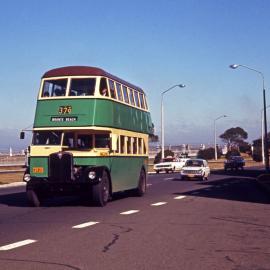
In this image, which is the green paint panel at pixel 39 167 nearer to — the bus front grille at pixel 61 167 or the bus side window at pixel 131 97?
the bus front grille at pixel 61 167

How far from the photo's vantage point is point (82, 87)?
20422 millimetres

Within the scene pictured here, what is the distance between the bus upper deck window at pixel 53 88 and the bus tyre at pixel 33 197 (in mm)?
3254

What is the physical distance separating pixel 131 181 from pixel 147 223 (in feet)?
29.1

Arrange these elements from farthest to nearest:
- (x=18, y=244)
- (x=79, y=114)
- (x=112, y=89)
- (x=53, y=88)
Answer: (x=112, y=89)
(x=53, y=88)
(x=79, y=114)
(x=18, y=244)

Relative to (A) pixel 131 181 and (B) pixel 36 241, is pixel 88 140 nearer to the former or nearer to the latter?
(A) pixel 131 181

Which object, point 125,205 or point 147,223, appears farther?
point 125,205

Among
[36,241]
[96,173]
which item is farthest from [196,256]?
[96,173]

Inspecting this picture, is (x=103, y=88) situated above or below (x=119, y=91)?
below

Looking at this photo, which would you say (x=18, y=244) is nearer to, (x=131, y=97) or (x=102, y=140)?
(x=102, y=140)

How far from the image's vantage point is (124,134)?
2228 centimetres

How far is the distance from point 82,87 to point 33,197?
12.9 ft

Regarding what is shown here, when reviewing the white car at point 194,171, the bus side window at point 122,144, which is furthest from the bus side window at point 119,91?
the white car at point 194,171

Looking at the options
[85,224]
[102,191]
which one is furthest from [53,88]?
[85,224]

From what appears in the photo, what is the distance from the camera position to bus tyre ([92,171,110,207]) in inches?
754
